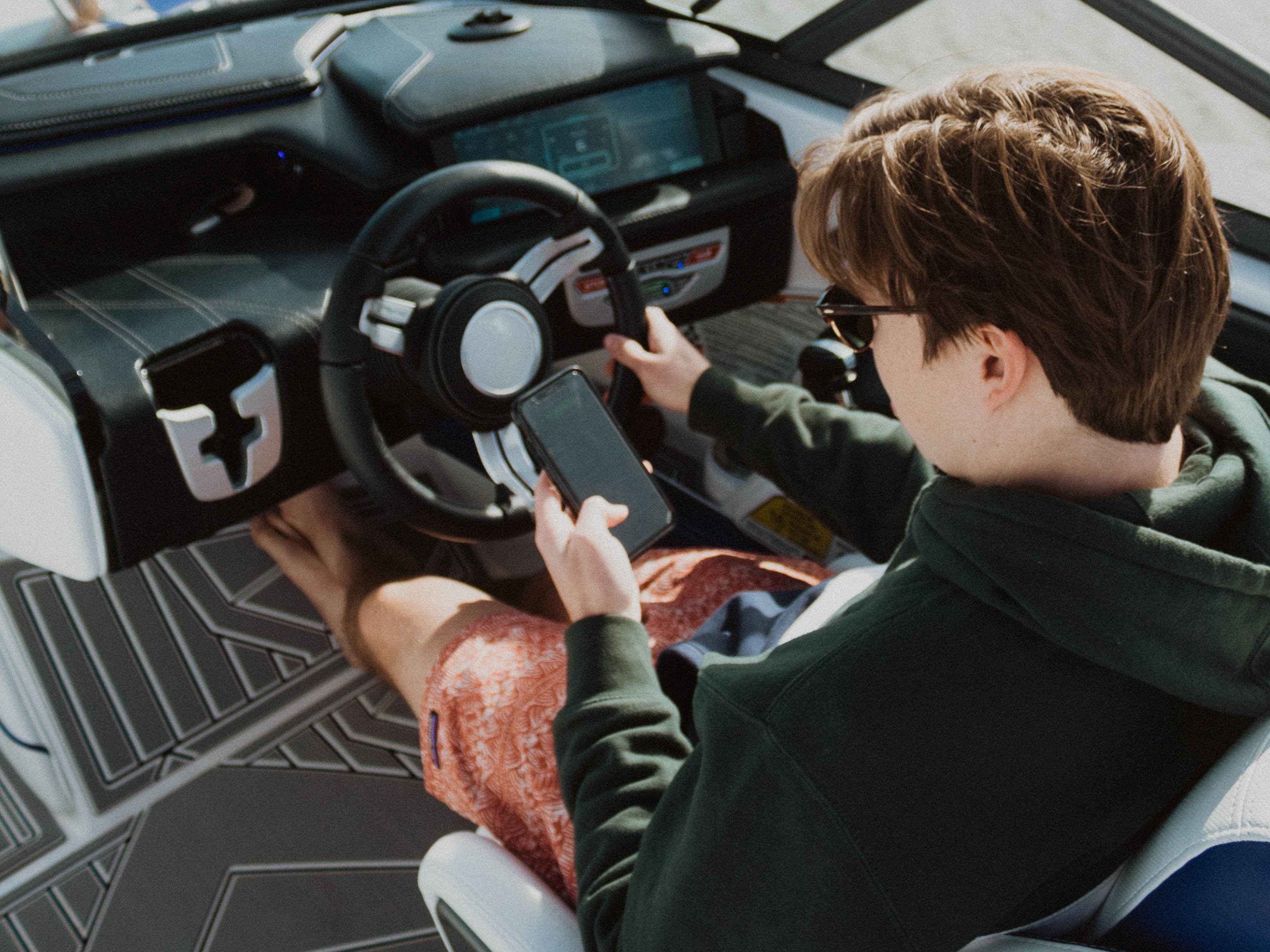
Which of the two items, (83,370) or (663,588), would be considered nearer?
(83,370)

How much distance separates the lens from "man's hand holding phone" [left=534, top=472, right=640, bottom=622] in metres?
1.02

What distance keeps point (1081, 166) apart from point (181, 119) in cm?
124

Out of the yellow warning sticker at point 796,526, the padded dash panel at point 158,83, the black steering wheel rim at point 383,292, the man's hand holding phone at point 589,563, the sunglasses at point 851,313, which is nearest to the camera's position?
the sunglasses at point 851,313

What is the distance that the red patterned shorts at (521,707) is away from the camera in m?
1.09

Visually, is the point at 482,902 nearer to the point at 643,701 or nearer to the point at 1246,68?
the point at 643,701

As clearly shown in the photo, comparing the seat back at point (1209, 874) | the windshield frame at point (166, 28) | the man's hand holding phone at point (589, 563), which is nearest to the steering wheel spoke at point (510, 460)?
the man's hand holding phone at point (589, 563)

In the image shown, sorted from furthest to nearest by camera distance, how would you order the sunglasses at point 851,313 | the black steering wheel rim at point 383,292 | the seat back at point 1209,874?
the black steering wheel rim at point 383,292 → the sunglasses at point 851,313 → the seat back at point 1209,874

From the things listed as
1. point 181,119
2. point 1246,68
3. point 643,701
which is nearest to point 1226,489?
point 643,701

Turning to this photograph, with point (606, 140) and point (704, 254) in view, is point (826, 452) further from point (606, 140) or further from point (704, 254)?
point (606, 140)

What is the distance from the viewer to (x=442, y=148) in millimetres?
1538

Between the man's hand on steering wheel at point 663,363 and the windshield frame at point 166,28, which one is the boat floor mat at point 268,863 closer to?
the man's hand on steering wheel at point 663,363

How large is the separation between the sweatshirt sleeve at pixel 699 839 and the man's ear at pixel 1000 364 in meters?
0.28

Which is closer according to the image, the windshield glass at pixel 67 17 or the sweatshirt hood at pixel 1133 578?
the sweatshirt hood at pixel 1133 578

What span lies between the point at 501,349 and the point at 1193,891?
0.86 metres
